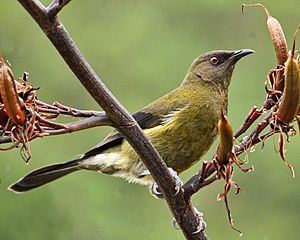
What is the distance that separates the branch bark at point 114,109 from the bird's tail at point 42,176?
30.1 inches

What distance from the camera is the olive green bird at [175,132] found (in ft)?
10.9

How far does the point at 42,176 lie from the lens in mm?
2967

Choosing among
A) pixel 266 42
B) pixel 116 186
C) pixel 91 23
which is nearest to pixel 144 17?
pixel 91 23

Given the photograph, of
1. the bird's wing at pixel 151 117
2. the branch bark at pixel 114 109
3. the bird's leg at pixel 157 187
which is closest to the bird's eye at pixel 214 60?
the bird's wing at pixel 151 117

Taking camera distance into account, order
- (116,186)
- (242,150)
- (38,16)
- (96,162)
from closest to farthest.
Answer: (38,16) → (242,150) → (96,162) → (116,186)

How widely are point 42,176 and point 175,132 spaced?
2.30ft

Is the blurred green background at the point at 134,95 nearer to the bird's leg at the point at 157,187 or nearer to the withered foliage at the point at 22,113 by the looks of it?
the bird's leg at the point at 157,187

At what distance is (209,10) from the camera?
6.81 meters

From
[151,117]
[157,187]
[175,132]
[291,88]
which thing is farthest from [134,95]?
[291,88]

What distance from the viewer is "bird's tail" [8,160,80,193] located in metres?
2.75

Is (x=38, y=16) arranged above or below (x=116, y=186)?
above

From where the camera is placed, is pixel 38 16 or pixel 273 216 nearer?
pixel 38 16

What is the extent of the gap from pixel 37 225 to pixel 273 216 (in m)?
1.51

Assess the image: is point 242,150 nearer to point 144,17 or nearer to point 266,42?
point 266,42
